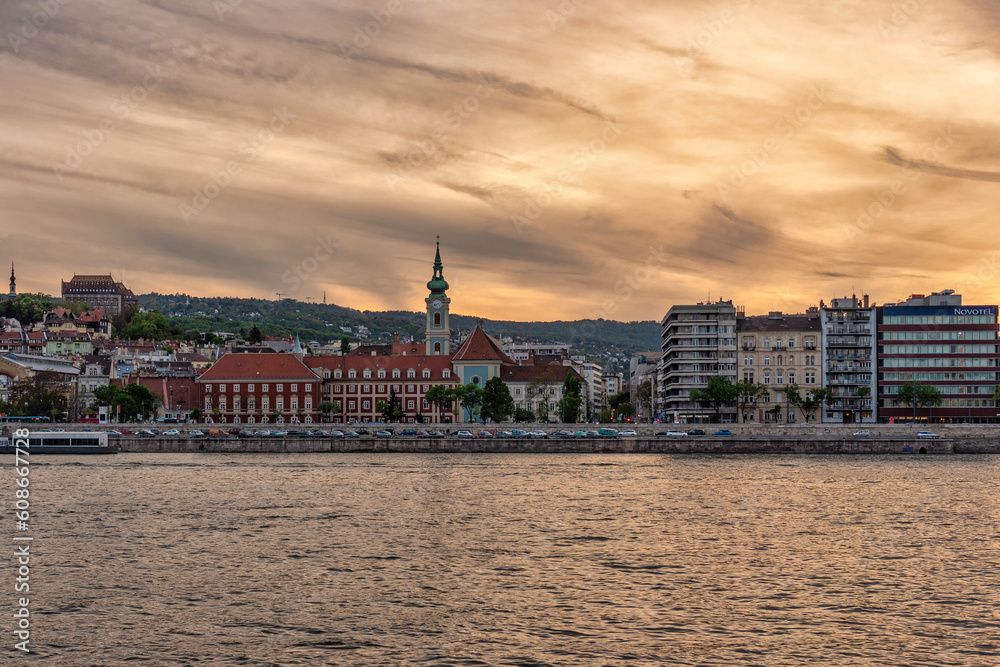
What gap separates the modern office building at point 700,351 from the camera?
151m

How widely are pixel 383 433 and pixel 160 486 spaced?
197 ft

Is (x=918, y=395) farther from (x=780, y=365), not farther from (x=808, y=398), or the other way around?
(x=780, y=365)

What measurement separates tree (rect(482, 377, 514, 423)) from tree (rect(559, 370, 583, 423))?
14714 mm

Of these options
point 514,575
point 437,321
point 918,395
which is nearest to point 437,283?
point 437,321

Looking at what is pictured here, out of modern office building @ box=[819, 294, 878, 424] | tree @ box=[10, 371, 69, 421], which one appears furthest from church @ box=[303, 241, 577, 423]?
modern office building @ box=[819, 294, 878, 424]

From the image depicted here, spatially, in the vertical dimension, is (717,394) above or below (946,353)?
below

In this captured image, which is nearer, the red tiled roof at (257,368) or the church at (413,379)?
the red tiled roof at (257,368)

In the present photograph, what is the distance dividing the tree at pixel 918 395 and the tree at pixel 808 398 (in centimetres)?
902

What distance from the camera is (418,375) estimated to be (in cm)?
16550

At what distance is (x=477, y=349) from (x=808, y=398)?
5130cm

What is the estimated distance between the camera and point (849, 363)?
489 feet

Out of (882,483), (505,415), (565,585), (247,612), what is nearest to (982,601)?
(565,585)

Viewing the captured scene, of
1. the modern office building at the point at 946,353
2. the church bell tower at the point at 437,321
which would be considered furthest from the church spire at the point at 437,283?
the modern office building at the point at 946,353

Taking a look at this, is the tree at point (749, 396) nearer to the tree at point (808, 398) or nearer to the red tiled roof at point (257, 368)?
the tree at point (808, 398)
